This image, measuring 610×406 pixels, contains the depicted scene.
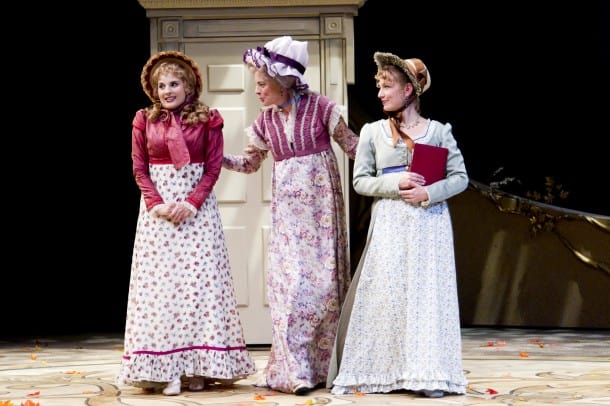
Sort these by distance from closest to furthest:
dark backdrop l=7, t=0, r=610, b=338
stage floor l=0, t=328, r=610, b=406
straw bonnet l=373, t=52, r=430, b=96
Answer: stage floor l=0, t=328, r=610, b=406
straw bonnet l=373, t=52, r=430, b=96
dark backdrop l=7, t=0, r=610, b=338

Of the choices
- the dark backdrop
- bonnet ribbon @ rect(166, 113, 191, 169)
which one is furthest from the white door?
the dark backdrop

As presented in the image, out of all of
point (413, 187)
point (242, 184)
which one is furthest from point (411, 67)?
point (242, 184)

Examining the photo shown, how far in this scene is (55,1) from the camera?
9.09m

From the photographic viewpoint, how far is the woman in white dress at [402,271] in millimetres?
4645

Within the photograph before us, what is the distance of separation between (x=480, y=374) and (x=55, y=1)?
5.29 metres

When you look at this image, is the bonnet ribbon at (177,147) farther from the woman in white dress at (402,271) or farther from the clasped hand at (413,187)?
the clasped hand at (413,187)

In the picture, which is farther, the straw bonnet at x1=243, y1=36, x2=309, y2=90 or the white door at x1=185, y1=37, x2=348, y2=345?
the white door at x1=185, y1=37, x2=348, y2=345

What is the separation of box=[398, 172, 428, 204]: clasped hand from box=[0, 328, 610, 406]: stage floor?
82 cm

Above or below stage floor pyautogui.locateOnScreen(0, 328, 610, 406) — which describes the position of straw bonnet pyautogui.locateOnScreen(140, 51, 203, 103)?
above

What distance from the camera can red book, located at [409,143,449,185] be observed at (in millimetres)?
4723

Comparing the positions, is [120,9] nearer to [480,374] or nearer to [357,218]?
[357,218]

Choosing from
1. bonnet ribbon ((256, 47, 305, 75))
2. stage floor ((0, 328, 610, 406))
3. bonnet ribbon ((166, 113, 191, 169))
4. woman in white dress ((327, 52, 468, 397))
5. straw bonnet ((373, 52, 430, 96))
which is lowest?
stage floor ((0, 328, 610, 406))

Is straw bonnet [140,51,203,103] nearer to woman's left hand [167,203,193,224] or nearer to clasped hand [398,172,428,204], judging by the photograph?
woman's left hand [167,203,193,224]

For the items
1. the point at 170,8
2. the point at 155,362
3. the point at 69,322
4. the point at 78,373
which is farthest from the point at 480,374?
the point at 69,322
